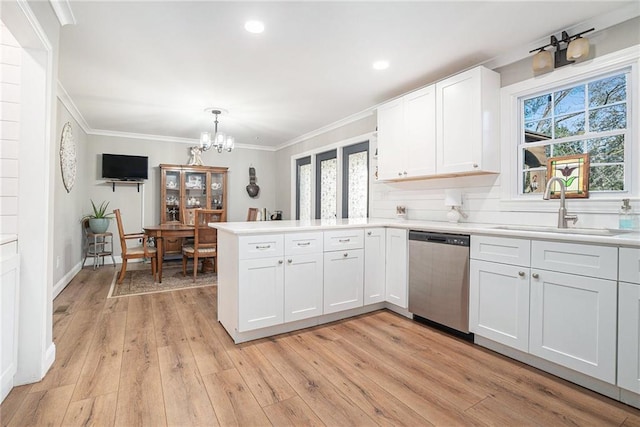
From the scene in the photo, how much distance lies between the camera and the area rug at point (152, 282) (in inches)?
150

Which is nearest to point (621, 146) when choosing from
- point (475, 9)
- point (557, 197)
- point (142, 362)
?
point (557, 197)

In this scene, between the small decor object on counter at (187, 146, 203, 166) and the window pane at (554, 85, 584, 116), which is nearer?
the window pane at (554, 85, 584, 116)

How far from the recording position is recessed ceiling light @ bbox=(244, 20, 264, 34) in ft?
7.33

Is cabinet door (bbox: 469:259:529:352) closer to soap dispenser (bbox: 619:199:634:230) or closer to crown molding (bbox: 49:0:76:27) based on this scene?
soap dispenser (bbox: 619:199:634:230)

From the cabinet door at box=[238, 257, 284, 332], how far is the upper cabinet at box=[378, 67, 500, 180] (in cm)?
176

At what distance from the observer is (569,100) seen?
246cm

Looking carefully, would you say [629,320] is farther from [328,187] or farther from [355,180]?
[328,187]

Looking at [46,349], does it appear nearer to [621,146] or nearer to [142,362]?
[142,362]

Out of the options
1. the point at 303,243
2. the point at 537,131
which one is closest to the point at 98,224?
the point at 303,243

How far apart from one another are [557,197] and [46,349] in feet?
A: 12.4

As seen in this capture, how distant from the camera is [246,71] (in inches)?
120

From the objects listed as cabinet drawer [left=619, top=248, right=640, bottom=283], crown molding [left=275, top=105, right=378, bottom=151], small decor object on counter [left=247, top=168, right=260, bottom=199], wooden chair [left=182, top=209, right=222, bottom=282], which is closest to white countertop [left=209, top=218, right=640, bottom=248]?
cabinet drawer [left=619, top=248, right=640, bottom=283]

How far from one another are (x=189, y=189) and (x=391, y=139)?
4218 mm

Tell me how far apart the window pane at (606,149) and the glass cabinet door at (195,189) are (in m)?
5.69
